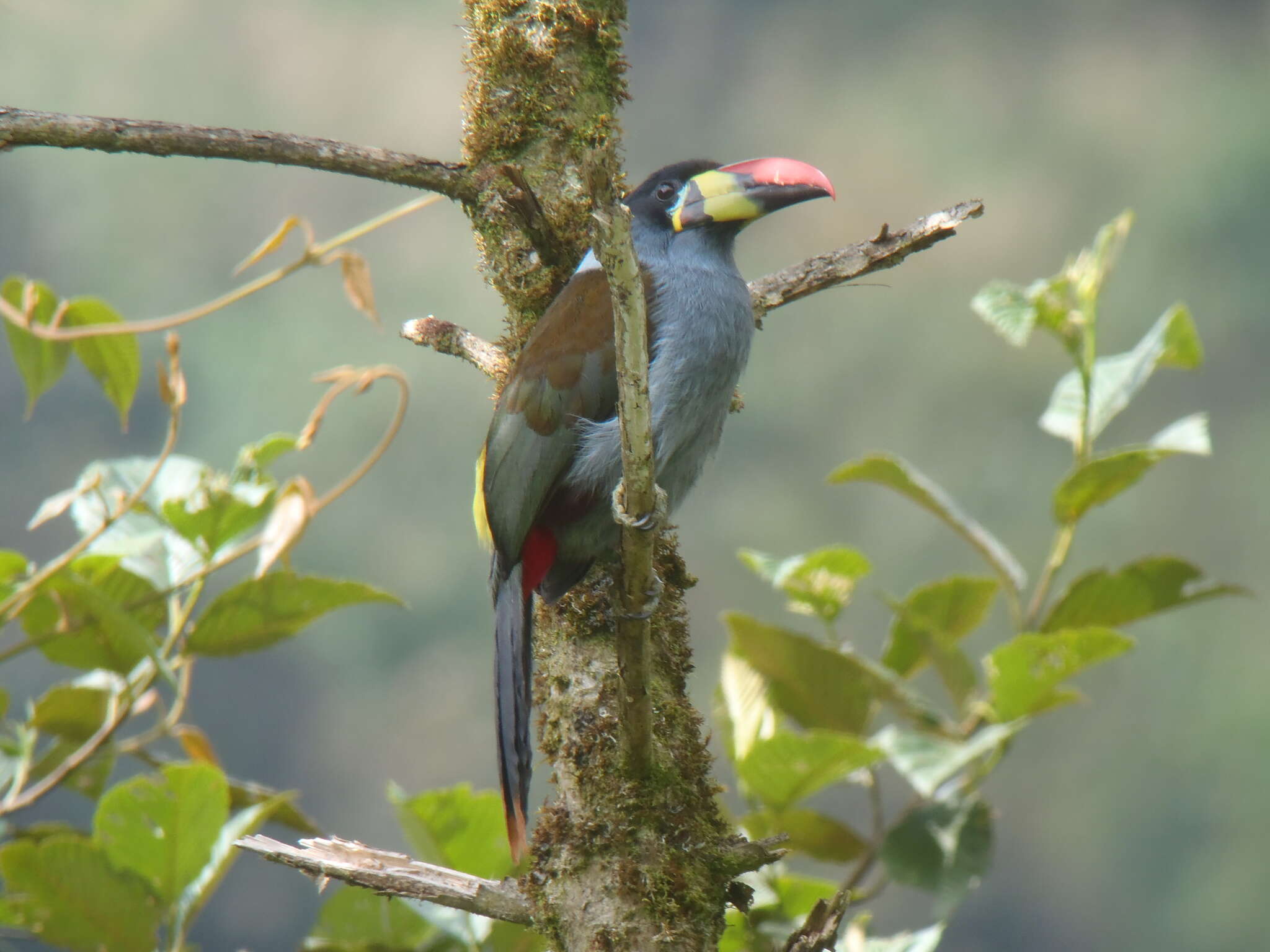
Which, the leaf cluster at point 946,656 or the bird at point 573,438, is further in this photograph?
the leaf cluster at point 946,656

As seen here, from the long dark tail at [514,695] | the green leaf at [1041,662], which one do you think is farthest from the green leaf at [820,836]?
the long dark tail at [514,695]

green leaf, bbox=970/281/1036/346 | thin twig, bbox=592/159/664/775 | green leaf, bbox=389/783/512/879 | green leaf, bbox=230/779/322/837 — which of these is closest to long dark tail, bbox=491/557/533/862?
thin twig, bbox=592/159/664/775

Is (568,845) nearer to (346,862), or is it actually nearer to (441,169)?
(346,862)

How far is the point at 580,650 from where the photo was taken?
1.49 m

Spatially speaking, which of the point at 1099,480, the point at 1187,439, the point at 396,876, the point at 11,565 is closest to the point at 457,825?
the point at 396,876

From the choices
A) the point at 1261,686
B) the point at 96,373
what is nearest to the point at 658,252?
the point at 96,373

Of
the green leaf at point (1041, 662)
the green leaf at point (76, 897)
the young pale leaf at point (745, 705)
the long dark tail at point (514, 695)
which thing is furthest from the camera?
the young pale leaf at point (745, 705)

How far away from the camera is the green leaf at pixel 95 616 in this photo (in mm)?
1950

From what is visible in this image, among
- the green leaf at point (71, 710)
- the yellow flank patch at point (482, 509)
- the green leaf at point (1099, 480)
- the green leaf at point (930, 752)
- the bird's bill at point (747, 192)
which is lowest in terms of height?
the green leaf at point (930, 752)

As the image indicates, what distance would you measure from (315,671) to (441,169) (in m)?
2.65

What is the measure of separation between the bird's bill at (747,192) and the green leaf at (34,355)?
1195 mm

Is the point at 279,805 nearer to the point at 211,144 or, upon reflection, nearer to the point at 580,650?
the point at 580,650

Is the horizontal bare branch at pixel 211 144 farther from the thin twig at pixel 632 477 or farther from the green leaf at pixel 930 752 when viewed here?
the green leaf at pixel 930 752

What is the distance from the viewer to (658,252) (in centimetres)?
182
